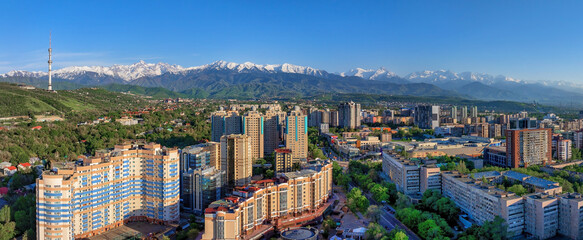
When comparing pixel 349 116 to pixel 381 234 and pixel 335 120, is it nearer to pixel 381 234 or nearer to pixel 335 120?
pixel 335 120

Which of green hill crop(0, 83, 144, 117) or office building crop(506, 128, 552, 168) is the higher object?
green hill crop(0, 83, 144, 117)

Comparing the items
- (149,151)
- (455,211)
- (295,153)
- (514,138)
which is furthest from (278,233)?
(514,138)

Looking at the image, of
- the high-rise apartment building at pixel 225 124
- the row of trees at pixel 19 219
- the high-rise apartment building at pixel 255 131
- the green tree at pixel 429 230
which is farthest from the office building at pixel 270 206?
the high-rise apartment building at pixel 225 124

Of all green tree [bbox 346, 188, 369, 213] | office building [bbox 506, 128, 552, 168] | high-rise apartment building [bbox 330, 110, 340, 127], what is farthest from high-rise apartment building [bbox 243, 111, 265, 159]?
high-rise apartment building [bbox 330, 110, 340, 127]

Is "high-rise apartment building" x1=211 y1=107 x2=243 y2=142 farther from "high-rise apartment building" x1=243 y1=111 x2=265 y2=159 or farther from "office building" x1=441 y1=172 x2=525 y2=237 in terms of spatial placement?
"office building" x1=441 y1=172 x2=525 y2=237

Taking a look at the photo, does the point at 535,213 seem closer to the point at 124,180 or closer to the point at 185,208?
the point at 185,208

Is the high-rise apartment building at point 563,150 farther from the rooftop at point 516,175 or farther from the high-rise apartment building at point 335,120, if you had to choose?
the high-rise apartment building at point 335,120

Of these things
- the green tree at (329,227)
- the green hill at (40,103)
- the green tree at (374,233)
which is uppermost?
the green hill at (40,103)
